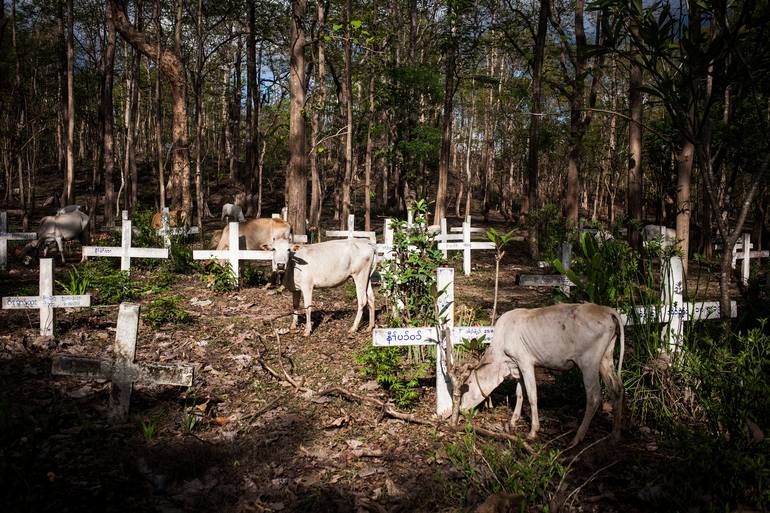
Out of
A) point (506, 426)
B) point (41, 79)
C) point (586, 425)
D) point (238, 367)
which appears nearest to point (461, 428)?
point (506, 426)

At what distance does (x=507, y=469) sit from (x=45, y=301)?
20.5 ft

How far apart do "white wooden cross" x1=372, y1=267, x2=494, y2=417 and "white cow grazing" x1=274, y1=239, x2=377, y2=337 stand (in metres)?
3.04

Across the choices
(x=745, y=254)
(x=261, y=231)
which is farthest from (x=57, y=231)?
(x=745, y=254)

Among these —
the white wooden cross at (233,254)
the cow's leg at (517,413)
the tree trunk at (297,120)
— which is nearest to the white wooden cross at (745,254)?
the tree trunk at (297,120)

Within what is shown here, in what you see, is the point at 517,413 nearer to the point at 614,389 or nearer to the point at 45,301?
the point at 614,389

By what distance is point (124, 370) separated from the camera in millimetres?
5121

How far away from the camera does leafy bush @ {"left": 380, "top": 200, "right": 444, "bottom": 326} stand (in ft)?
22.2

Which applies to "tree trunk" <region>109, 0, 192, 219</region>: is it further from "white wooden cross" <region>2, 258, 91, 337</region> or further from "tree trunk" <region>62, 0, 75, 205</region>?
A: "white wooden cross" <region>2, 258, 91, 337</region>

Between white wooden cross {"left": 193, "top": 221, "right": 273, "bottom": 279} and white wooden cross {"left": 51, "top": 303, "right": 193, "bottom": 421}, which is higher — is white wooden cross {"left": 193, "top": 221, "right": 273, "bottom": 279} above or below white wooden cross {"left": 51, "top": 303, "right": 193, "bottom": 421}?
above

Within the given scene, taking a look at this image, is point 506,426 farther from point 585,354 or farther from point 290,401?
point 290,401

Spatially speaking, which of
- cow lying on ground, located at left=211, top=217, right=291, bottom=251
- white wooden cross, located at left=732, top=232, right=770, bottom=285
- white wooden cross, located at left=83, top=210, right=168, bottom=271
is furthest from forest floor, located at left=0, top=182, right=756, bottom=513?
white wooden cross, located at left=732, top=232, right=770, bottom=285

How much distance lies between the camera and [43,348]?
22.8 feet

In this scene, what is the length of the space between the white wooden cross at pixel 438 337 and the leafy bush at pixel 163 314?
4.38 metres

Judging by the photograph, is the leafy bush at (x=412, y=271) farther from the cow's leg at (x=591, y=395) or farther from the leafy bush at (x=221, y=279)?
the leafy bush at (x=221, y=279)
